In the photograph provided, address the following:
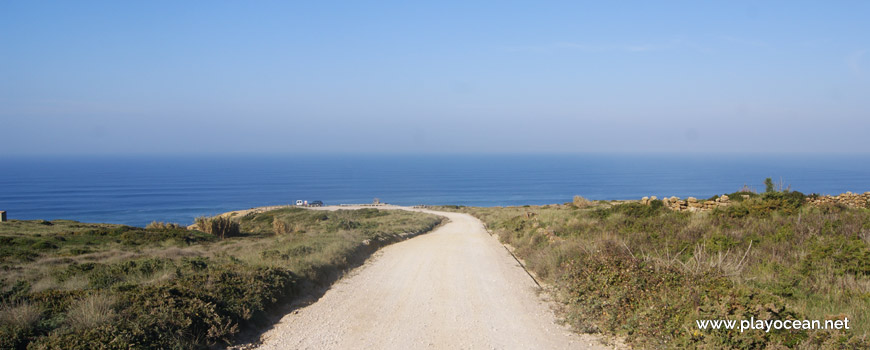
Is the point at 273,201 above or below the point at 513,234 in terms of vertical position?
below

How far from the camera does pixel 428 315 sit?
27.5 feet

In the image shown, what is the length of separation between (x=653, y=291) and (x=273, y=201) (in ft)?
365

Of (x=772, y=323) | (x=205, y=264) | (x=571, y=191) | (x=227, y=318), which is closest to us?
(x=772, y=323)

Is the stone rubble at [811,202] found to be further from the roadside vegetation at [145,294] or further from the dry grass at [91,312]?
the dry grass at [91,312]

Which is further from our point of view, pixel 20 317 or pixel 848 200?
pixel 848 200

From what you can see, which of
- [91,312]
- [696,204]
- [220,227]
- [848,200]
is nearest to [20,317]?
[91,312]

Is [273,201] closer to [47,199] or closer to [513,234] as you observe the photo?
[47,199]

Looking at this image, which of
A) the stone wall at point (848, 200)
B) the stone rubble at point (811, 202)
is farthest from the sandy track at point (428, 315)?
the stone wall at point (848, 200)

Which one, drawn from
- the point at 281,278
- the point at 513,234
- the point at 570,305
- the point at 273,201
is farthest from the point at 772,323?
the point at 273,201

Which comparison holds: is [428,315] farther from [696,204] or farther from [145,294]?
[696,204]

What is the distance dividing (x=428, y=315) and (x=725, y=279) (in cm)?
451

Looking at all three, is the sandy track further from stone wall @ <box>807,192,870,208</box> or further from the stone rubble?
stone wall @ <box>807,192,870,208</box>

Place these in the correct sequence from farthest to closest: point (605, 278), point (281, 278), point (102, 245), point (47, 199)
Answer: point (47, 199), point (102, 245), point (281, 278), point (605, 278)

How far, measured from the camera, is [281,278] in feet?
32.1
